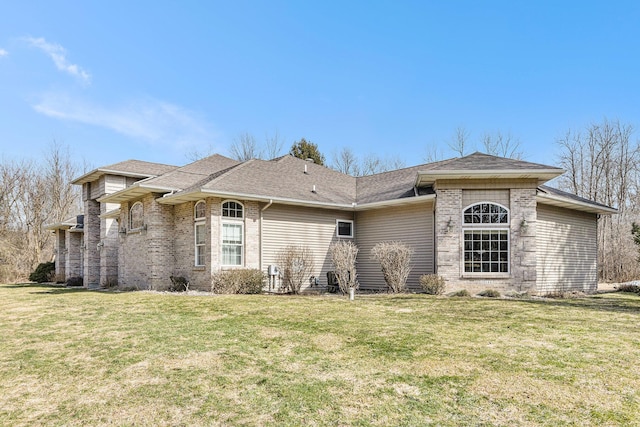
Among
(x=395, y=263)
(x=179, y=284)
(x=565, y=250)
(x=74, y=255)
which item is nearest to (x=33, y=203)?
(x=74, y=255)

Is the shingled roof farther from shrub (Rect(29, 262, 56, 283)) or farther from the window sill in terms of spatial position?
shrub (Rect(29, 262, 56, 283))

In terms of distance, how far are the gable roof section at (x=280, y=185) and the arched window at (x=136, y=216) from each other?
1.84 metres

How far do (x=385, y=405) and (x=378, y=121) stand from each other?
82.7ft

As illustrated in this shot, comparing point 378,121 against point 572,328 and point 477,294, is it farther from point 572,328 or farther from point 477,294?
point 572,328

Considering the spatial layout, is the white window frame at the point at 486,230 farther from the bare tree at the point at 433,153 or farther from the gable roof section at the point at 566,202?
the bare tree at the point at 433,153

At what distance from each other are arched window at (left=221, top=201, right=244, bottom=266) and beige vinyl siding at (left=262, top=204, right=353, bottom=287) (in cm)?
79

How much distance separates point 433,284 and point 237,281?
5.71 m

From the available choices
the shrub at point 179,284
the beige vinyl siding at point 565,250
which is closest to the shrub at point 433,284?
the beige vinyl siding at point 565,250

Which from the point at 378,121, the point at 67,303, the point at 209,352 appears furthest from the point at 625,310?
the point at 378,121

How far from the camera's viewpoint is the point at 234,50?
1783 centimetres

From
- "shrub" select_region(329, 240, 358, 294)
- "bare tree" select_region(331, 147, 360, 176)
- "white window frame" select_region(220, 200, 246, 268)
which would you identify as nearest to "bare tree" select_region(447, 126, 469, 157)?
"bare tree" select_region(331, 147, 360, 176)

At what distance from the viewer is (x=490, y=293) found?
12.5 meters

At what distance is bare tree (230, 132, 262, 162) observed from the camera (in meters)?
36.3

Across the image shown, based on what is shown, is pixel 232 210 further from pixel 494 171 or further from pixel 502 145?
pixel 502 145
